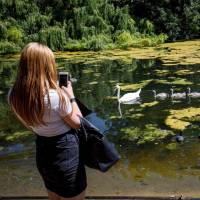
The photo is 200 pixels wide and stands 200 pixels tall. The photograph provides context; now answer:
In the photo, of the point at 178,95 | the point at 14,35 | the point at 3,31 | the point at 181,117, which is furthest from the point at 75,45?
the point at 181,117

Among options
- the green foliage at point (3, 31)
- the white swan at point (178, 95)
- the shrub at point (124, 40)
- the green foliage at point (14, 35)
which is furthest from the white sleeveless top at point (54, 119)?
the shrub at point (124, 40)

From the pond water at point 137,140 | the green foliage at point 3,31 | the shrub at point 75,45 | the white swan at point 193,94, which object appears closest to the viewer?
the pond water at point 137,140

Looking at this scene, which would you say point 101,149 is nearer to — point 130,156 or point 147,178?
point 147,178

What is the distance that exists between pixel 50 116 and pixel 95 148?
33cm

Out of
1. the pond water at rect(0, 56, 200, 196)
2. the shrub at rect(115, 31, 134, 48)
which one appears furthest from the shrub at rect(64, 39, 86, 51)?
the pond water at rect(0, 56, 200, 196)

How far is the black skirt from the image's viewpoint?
8.31ft

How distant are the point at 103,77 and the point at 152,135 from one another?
22.0 feet

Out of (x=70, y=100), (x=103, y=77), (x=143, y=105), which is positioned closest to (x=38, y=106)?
(x=70, y=100)

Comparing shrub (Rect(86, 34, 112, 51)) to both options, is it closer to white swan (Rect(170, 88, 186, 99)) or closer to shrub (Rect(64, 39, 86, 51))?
shrub (Rect(64, 39, 86, 51))

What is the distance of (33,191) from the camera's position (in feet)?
17.7

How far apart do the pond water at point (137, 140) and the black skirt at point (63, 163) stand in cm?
264

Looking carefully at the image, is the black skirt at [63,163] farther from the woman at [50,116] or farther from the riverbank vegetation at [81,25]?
the riverbank vegetation at [81,25]

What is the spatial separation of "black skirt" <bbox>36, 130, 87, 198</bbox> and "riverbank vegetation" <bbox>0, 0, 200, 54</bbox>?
18630mm

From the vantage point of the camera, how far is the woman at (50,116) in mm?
2402
